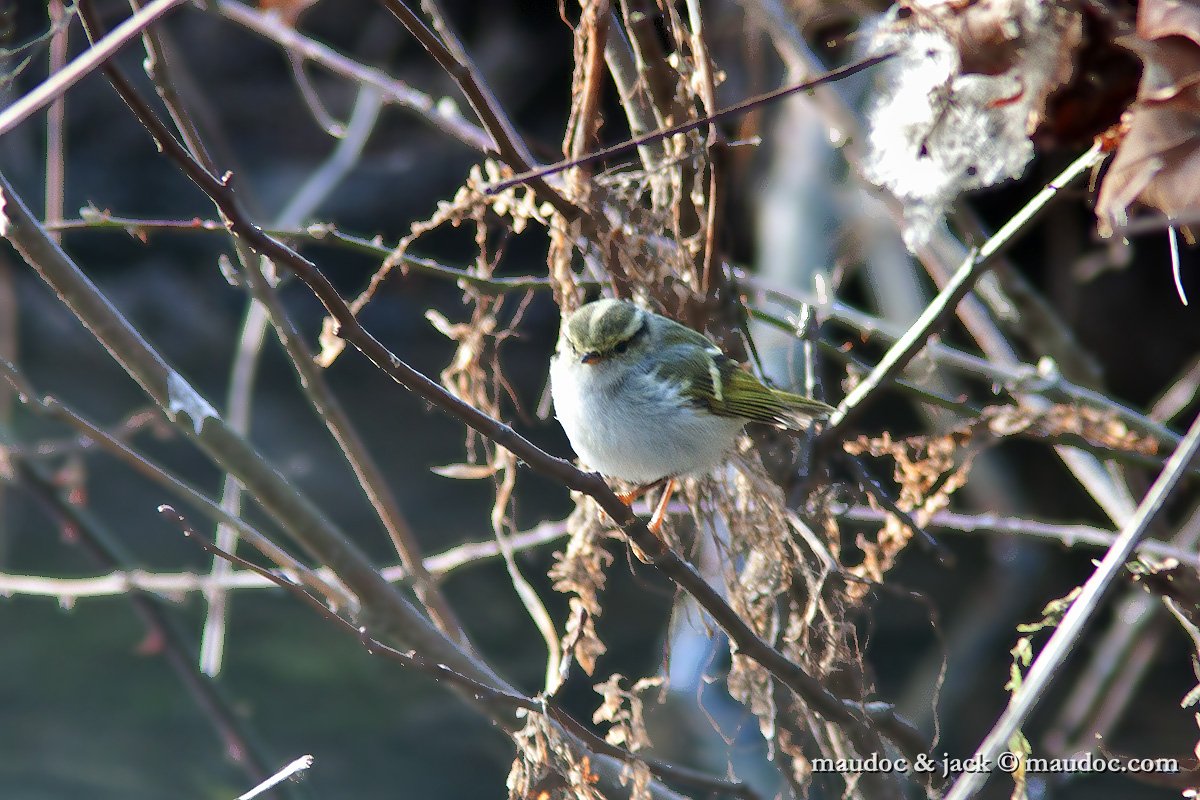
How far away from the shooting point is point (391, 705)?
519cm

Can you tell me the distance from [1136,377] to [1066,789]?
2.23 m

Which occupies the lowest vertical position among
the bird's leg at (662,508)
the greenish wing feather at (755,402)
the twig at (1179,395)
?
the twig at (1179,395)

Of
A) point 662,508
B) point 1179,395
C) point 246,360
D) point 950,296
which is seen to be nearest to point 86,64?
point 950,296

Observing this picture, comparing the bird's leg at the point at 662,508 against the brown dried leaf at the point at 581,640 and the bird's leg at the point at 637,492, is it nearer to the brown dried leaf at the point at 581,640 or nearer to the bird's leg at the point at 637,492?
the bird's leg at the point at 637,492

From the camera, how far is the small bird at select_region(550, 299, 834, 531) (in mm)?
2035

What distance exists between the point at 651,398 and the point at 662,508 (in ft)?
1.06

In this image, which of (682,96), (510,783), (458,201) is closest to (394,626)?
(510,783)

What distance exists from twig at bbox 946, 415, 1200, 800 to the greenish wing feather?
945 millimetres

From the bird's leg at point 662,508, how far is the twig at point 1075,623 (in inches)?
36.1

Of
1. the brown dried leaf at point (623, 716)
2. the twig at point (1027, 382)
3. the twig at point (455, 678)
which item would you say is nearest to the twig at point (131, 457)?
the twig at point (455, 678)

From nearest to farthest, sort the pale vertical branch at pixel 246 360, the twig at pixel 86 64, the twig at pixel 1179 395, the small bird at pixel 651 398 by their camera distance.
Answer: the twig at pixel 86 64
the pale vertical branch at pixel 246 360
the small bird at pixel 651 398
the twig at pixel 1179 395

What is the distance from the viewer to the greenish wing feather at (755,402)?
2.04 meters

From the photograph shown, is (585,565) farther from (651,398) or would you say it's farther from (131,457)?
(131,457)

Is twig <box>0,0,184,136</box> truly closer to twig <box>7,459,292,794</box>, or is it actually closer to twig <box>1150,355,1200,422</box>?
twig <box>7,459,292,794</box>
